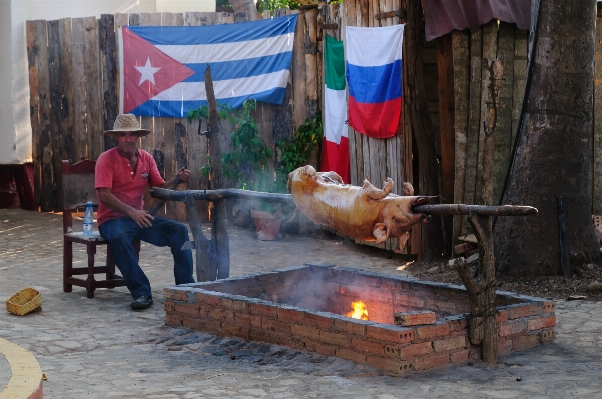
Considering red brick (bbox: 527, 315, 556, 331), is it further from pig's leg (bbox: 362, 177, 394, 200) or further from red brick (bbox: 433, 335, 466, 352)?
pig's leg (bbox: 362, 177, 394, 200)

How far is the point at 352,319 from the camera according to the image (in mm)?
6102

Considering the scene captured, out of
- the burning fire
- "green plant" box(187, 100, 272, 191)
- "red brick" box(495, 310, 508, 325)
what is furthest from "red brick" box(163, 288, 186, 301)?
"green plant" box(187, 100, 272, 191)

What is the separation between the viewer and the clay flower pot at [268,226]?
12.4 m

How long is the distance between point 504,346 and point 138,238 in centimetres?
383

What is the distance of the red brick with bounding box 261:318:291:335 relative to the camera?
6445 millimetres

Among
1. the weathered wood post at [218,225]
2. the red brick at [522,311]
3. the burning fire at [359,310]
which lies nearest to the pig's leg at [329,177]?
the burning fire at [359,310]

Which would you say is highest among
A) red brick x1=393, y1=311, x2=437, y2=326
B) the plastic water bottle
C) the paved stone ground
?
the plastic water bottle

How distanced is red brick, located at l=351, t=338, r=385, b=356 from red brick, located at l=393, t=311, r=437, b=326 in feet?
0.66

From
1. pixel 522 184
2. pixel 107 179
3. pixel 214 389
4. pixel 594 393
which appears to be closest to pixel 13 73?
Result: pixel 107 179

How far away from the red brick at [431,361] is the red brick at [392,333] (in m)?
0.17

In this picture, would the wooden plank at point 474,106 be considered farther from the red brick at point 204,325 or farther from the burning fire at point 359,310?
the red brick at point 204,325

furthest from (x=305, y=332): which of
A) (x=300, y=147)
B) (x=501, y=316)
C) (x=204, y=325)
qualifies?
(x=300, y=147)

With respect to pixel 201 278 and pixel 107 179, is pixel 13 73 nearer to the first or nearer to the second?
pixel 107 179

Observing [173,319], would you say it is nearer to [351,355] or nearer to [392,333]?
[351,355]
